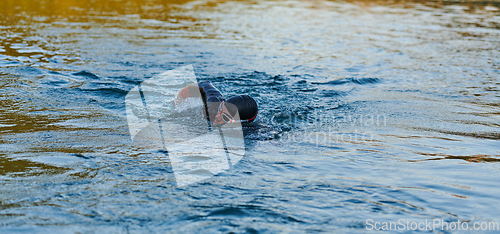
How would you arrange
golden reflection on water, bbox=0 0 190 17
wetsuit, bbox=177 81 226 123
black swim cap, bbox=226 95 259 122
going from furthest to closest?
golden reflection on water, bbox=0 0 190 17 < wetsuit, bbox=177 81 226 123 < black swim cap, bbox=226 95 259 122

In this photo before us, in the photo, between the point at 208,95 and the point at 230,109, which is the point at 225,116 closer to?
the point at 230,109

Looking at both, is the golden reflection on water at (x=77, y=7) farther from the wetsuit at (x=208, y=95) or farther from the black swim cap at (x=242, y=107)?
the black swim cap at (x=242, y=107)

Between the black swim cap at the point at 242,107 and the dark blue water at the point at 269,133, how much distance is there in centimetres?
25

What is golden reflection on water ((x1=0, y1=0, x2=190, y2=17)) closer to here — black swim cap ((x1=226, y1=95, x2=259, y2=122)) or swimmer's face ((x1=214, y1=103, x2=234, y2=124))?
swimmer's face ((x1=214, y1=103, x2=234, y2=124))

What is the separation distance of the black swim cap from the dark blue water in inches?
9.9

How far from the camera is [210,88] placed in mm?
5957

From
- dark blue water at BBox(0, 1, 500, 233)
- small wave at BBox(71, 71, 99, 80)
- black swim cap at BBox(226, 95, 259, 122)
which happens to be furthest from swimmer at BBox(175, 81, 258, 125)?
small wave at BBox(71, 71, 99, 80)

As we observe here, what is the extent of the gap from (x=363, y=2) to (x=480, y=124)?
21665 millimetres

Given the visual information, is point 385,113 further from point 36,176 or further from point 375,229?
point 36,176

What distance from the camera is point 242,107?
511 cm

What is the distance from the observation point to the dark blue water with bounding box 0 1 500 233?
122 inches

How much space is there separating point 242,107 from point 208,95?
82cm

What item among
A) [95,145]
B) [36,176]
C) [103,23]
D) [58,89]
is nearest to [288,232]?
[36,176]

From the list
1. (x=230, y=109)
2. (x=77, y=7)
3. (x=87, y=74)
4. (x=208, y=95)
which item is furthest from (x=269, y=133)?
(x=77, y=7)
